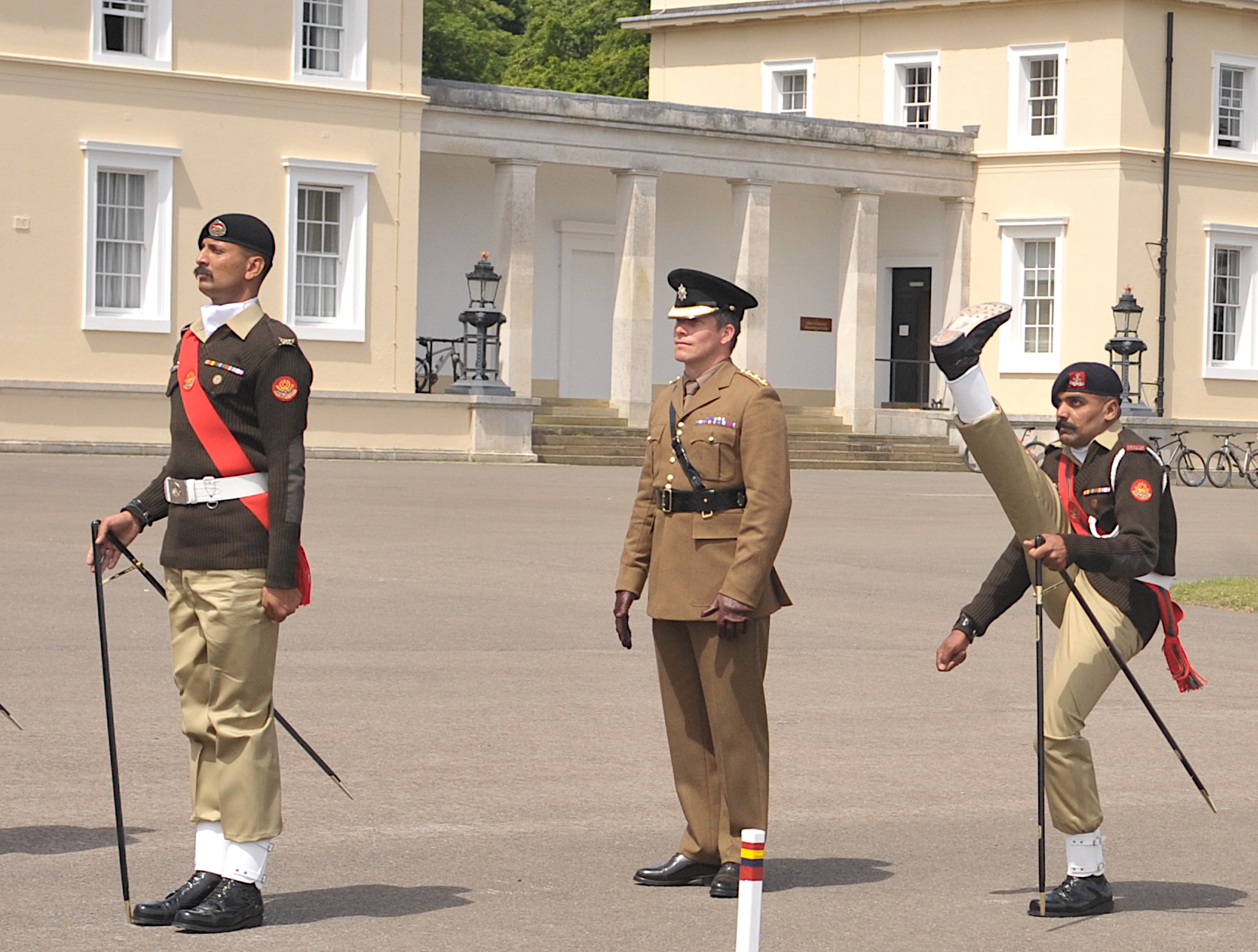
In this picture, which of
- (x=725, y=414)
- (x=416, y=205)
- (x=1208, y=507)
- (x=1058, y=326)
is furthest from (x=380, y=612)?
(x=1058, y=326)

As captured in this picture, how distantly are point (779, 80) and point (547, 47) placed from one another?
50.9 feet

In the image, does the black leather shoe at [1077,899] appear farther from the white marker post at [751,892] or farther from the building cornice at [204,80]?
the building cornice at [204,80]

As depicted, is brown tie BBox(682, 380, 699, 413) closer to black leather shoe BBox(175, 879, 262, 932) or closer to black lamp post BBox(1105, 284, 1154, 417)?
black leather shoe BBox(175, 879, 262, 932)

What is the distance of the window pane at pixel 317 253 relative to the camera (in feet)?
112

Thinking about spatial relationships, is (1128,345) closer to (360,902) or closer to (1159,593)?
(1159,593)

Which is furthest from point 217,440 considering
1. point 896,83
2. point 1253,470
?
point 896,83

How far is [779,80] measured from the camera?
148 ft

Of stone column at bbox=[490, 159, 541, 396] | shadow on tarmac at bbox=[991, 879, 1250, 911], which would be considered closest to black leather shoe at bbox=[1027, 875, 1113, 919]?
shadow on tarmac at bbox=[991, 879, 1250, 911]

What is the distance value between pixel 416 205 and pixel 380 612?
70.8 feet

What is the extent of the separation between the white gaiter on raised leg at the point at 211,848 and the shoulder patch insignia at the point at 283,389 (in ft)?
4.04

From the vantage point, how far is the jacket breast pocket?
23.1ft

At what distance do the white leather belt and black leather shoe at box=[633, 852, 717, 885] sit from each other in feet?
5.78

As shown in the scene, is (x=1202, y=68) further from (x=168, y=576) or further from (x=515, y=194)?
(x=168, y=576)

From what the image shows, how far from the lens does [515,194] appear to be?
1421 inches
